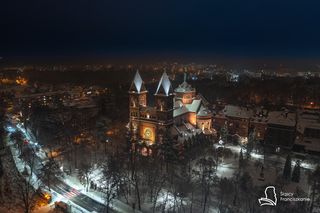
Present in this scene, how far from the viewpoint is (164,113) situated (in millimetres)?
43906

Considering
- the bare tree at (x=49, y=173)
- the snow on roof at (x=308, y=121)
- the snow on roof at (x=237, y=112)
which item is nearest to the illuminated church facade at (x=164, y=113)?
the snow on roof at (x=237, y=112)

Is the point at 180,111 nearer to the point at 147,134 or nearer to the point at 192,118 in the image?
the point at 192,118

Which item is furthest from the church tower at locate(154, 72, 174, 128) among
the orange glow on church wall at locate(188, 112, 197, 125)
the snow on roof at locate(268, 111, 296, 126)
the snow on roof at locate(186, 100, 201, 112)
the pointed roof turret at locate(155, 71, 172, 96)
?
the snow on roof at locate(268, 111, 296, 126)

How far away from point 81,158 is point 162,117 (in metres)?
14.0

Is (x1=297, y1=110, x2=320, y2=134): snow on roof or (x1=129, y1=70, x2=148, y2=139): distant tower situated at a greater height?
(x1=129, y1=70, x2=148, y2=139): distant tower

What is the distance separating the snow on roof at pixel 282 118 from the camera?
48.8 m

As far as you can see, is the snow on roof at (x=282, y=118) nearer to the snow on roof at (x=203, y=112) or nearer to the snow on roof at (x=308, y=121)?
the snow on roof at (x=308, y=121)

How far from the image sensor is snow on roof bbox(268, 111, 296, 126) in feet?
160

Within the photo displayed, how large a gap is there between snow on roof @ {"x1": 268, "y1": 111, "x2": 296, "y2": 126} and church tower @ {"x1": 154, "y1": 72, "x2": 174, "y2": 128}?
19289 millimetres

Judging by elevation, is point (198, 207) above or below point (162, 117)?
below

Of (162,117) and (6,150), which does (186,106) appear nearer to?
(162,117)

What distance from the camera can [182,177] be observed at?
32.9 meters

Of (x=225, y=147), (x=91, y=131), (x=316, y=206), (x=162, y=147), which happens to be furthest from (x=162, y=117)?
(x=316, y=206)

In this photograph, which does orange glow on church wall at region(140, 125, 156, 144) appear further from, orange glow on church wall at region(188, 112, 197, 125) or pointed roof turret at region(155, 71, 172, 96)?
orange glow on church wall at region(188, 112, 197, 125)
